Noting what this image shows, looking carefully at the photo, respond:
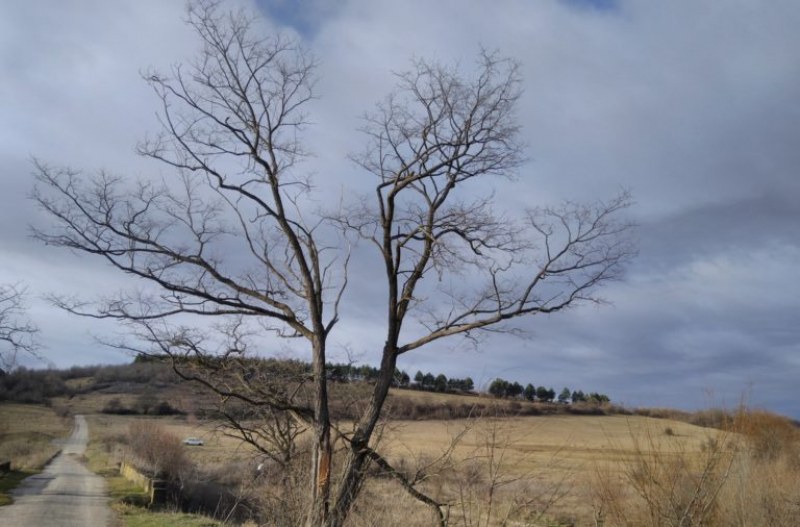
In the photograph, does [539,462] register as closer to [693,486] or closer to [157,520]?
[693,486]

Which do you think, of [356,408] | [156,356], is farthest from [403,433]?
[156,356]

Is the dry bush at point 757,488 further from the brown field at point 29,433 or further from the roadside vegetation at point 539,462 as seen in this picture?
the brown field at point 29,433

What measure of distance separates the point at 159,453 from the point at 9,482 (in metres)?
7.37

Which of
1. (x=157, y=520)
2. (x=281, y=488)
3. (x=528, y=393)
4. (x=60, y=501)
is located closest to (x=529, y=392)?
(x=528, y=393)

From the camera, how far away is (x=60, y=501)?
80.8ft

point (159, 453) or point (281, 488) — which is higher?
point (281, 488)

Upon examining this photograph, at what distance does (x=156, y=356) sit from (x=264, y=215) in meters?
3.17

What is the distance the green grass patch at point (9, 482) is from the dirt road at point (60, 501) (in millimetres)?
311

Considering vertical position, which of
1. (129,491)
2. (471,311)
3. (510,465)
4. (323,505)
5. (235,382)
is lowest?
(129,491)

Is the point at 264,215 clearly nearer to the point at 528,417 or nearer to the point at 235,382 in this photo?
the point at 235,382

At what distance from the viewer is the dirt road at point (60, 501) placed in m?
19.6

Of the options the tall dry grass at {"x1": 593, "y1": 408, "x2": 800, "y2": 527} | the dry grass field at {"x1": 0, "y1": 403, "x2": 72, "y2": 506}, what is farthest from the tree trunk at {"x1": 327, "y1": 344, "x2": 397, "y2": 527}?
the dry grass field at {"x1": 0, "y1": 403, "x2": 72, "y2": 506}

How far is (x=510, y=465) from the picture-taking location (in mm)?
7324

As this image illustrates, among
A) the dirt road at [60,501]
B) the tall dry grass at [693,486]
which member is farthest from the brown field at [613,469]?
the dirt road at [60,501]
